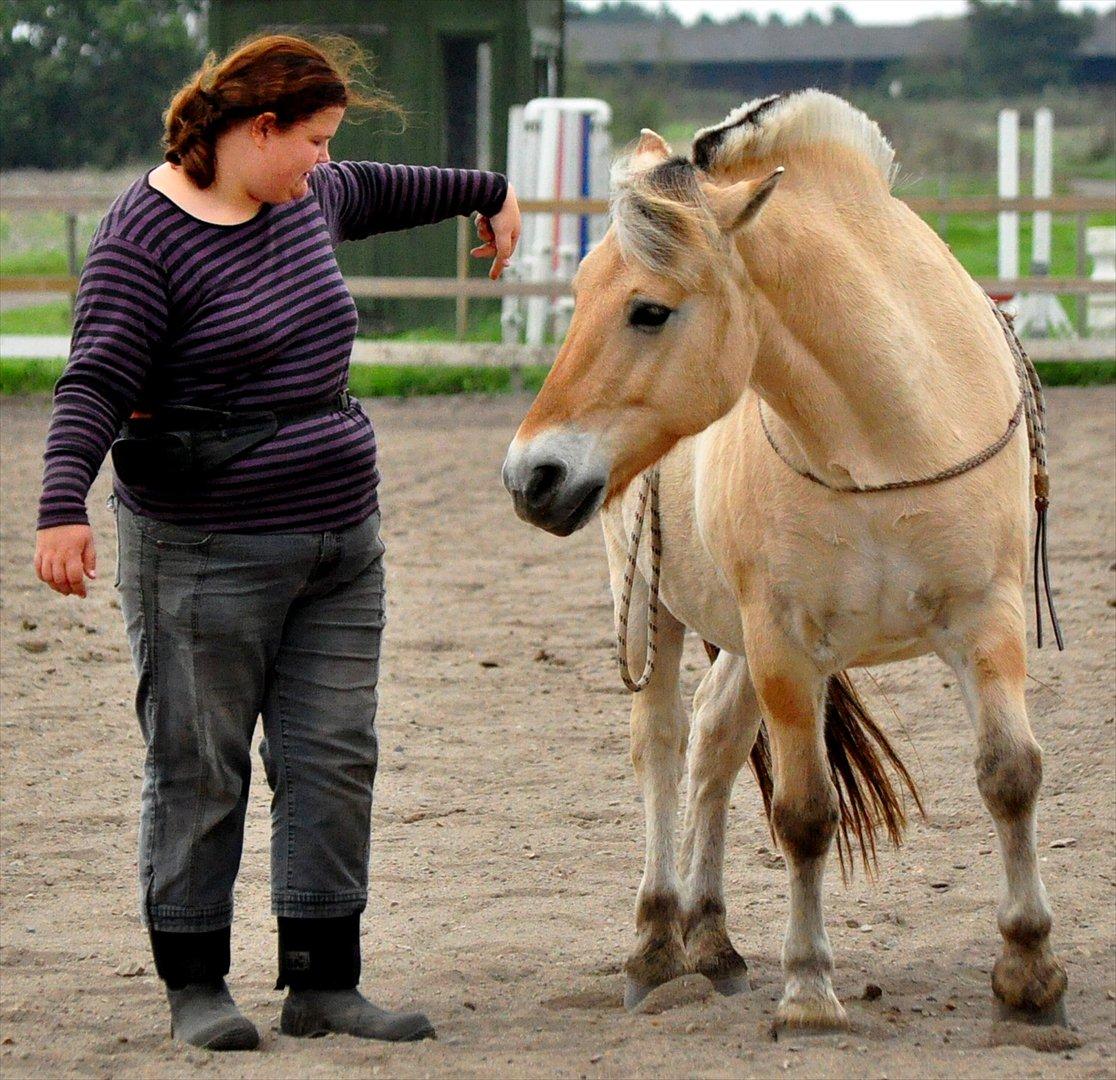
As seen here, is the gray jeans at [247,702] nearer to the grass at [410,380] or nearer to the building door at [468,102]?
the grass at [410,380]

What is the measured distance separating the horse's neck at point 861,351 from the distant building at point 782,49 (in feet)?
152

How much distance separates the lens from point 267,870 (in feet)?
14.1

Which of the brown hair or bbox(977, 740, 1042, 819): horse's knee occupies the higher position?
the brown hair

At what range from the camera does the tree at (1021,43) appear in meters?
44.0

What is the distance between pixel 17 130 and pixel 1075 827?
2442 centimetres

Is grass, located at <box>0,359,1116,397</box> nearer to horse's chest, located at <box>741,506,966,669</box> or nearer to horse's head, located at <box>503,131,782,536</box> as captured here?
horse's chest, located at <box>741,506,966,669</box>

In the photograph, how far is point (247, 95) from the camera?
9.12ft

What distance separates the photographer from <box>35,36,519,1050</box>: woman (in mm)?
2791

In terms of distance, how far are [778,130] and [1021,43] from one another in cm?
4523

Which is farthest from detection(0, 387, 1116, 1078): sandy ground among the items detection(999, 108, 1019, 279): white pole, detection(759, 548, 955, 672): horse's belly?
detection(999, 108, 1019, 279): white pole

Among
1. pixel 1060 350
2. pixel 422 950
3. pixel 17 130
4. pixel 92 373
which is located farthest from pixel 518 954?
pixel 17 130

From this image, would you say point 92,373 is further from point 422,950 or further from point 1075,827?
point 1075,827

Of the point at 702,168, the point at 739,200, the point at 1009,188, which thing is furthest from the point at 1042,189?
the point at 739,200

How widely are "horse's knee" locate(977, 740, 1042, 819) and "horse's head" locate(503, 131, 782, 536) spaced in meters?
0.83
